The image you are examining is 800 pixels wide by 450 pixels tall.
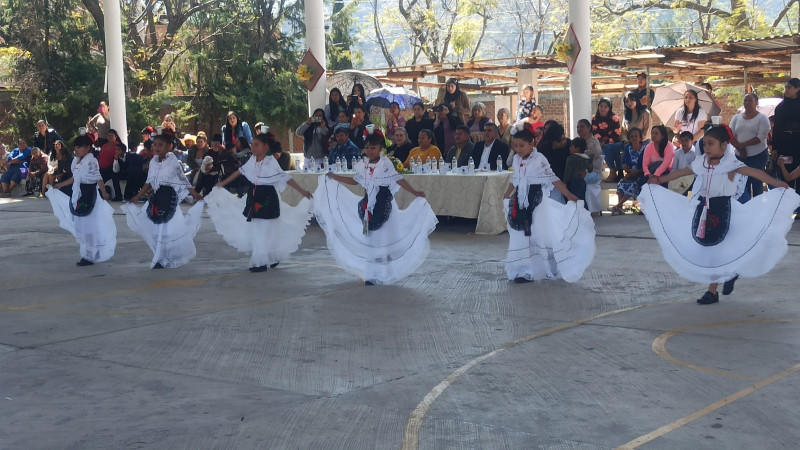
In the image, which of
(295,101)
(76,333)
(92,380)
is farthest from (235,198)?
(295,101)

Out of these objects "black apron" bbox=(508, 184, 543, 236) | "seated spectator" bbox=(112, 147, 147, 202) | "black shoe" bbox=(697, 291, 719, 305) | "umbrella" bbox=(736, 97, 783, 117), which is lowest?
"black shoe" bbox=(697, 291, 719, 305)

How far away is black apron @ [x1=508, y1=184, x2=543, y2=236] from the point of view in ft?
30.9

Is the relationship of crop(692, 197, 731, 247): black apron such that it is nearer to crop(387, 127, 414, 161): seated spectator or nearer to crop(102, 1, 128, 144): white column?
crop(387, 127, 414, 161): seated spectator

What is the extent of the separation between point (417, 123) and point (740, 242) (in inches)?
347

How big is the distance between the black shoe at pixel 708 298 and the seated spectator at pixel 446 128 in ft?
26.8

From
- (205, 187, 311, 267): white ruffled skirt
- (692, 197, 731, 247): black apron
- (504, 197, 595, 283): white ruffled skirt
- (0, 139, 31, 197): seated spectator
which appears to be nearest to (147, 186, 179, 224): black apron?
(205, 187, 311, 267): white ruffled skirt

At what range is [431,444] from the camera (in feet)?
15.5

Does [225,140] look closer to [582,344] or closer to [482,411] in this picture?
[582,344]

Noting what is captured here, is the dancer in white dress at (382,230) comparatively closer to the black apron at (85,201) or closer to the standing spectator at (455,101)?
the black apron at (85,201)

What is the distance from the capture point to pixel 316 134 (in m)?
16.5

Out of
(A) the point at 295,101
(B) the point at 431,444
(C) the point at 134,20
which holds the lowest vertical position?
(B) the point at 431,444

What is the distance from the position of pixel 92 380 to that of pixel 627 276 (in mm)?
5471

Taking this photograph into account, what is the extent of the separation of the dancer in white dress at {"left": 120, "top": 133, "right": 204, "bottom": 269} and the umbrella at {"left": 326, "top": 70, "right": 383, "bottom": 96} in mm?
9999

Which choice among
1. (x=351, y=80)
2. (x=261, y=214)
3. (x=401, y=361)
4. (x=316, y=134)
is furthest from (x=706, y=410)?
(x=351, y=80)
